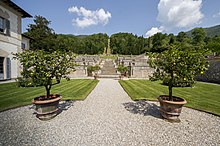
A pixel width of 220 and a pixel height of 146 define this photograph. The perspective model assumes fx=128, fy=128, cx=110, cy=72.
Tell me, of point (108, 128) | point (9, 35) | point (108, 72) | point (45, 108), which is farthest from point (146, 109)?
point (108, 72)

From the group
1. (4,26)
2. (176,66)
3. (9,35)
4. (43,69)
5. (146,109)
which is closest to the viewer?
(176,66)

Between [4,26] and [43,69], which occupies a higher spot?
[4,26]

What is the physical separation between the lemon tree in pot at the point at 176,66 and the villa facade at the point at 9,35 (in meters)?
15.9

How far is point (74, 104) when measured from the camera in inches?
247

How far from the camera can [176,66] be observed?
4.16 m

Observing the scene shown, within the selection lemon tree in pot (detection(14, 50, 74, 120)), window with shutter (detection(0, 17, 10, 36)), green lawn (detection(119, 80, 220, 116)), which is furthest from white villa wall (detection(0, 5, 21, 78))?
green lawn (detection(119, 80, 220, 116))

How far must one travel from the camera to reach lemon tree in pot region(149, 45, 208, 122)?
405 centimetres

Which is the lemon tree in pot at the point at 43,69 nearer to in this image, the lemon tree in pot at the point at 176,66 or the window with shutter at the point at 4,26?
the lemon tree in pot at the point at 176,66

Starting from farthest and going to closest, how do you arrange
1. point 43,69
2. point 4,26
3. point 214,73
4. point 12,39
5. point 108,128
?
point 214,73 < point 12,39 < point 4,26 < point 43,69 < point 108,128

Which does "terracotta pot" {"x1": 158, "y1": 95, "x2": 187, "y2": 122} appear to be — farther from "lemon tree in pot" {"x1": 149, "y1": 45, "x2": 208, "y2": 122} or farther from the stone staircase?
the stone staircase

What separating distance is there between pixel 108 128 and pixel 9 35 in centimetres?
1639

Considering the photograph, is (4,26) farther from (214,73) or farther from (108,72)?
(214,73)

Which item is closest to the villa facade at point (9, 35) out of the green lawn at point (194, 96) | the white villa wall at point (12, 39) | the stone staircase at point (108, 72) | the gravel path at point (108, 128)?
the white villa wall at point (12, 39)

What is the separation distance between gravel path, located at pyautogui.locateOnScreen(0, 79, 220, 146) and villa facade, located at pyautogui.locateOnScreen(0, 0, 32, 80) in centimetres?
1174
